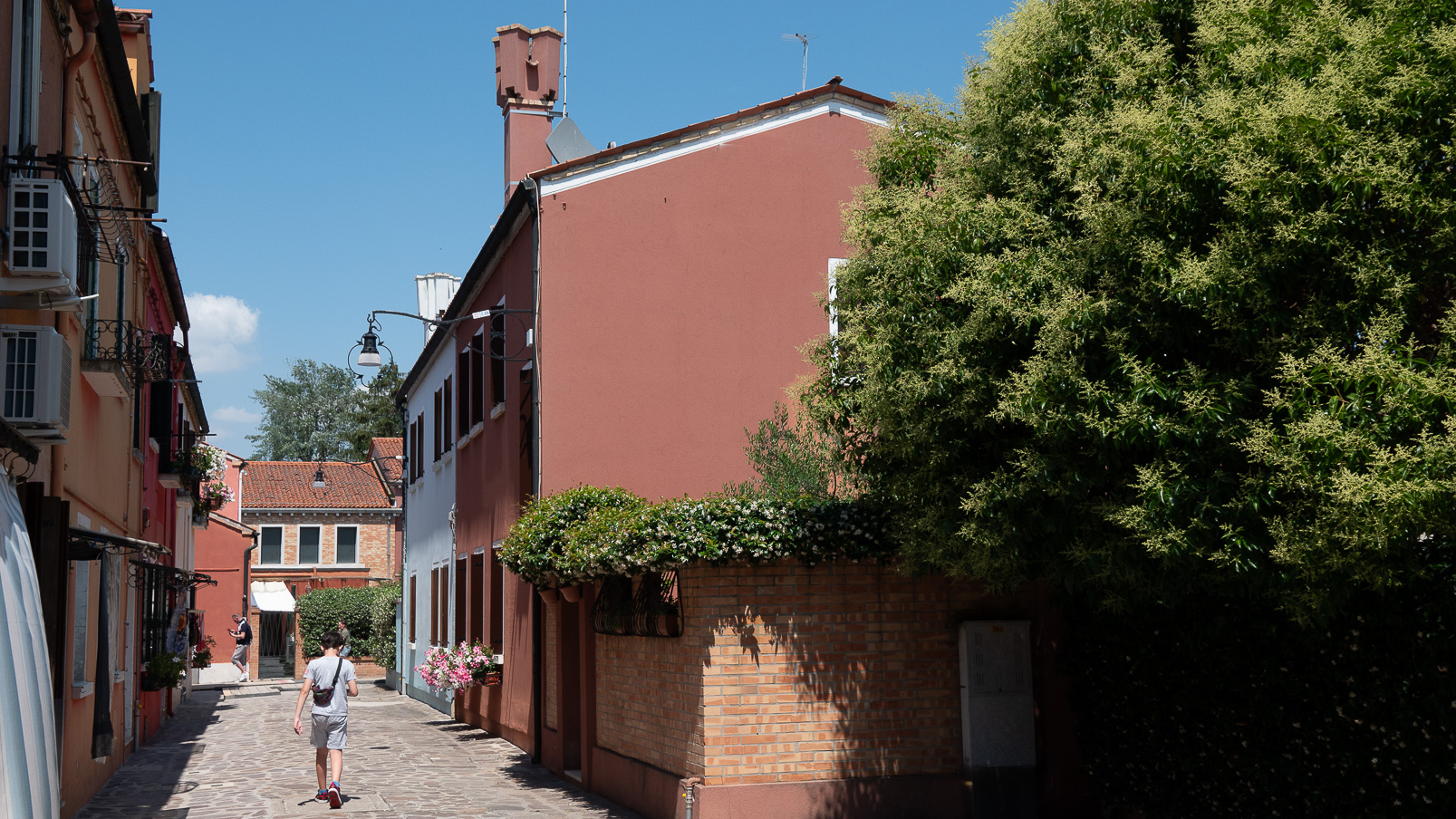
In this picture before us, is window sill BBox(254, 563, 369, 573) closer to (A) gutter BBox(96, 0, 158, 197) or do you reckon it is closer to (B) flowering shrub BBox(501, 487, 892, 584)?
(A) gutter BBox(96, 0, 158, 197)

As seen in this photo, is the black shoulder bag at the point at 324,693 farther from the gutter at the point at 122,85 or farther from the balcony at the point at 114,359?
the gutter at the point at 122,85

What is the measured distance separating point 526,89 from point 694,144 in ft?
21.0

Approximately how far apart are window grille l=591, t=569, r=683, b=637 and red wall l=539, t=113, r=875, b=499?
1685 millimetres

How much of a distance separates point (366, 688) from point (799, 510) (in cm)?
2433

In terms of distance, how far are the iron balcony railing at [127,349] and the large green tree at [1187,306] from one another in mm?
6192

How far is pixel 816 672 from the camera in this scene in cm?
981

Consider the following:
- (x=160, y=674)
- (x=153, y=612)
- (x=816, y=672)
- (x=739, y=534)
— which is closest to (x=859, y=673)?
(x=816, y=672)

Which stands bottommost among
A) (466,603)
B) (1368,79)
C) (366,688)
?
(366,688)

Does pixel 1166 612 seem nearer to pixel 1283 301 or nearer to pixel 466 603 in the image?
pixel 1283 301

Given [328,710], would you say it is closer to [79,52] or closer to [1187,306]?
[79,52]

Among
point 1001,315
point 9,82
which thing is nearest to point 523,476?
point 9,82

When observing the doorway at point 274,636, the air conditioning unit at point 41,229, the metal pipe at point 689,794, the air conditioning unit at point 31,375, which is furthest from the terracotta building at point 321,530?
the air conditioning unit at point 41,229

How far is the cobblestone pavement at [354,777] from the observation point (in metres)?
11.8

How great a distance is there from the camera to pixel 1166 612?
27.4 ft
